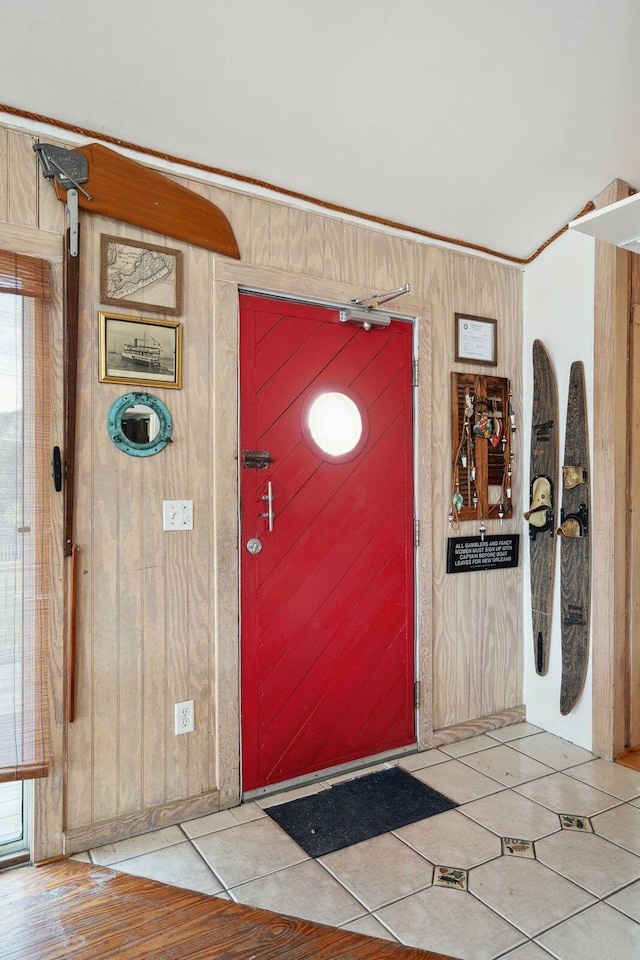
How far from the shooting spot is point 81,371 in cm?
221

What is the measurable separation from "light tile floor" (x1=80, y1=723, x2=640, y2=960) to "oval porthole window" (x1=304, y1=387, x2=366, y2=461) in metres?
1.48

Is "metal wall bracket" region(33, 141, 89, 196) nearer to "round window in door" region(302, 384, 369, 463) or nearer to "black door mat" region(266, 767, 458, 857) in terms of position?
"round window in door" region(302, 384, 369, 463)

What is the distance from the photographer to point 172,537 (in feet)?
7.88

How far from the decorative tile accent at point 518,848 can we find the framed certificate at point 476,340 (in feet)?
7.03

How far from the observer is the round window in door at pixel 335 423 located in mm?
2734

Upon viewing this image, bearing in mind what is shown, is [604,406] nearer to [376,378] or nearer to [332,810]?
[376,378]

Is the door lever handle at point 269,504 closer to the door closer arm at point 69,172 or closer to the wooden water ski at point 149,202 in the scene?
the wooden water ski at point 149,202

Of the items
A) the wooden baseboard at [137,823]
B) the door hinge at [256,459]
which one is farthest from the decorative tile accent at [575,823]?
the door hinge at [256,459]

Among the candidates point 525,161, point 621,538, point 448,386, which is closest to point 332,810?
point 621,538

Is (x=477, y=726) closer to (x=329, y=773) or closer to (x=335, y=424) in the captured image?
(x=329, y=773)

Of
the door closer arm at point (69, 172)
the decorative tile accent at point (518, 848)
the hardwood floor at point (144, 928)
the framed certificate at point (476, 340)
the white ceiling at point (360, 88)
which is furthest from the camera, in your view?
the framed certificate at point (476, 340)

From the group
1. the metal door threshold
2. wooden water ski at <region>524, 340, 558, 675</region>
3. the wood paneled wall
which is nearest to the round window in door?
the wood paneled wall

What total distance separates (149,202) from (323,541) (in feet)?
5.03

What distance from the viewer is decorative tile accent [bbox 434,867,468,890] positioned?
6.66 feet
